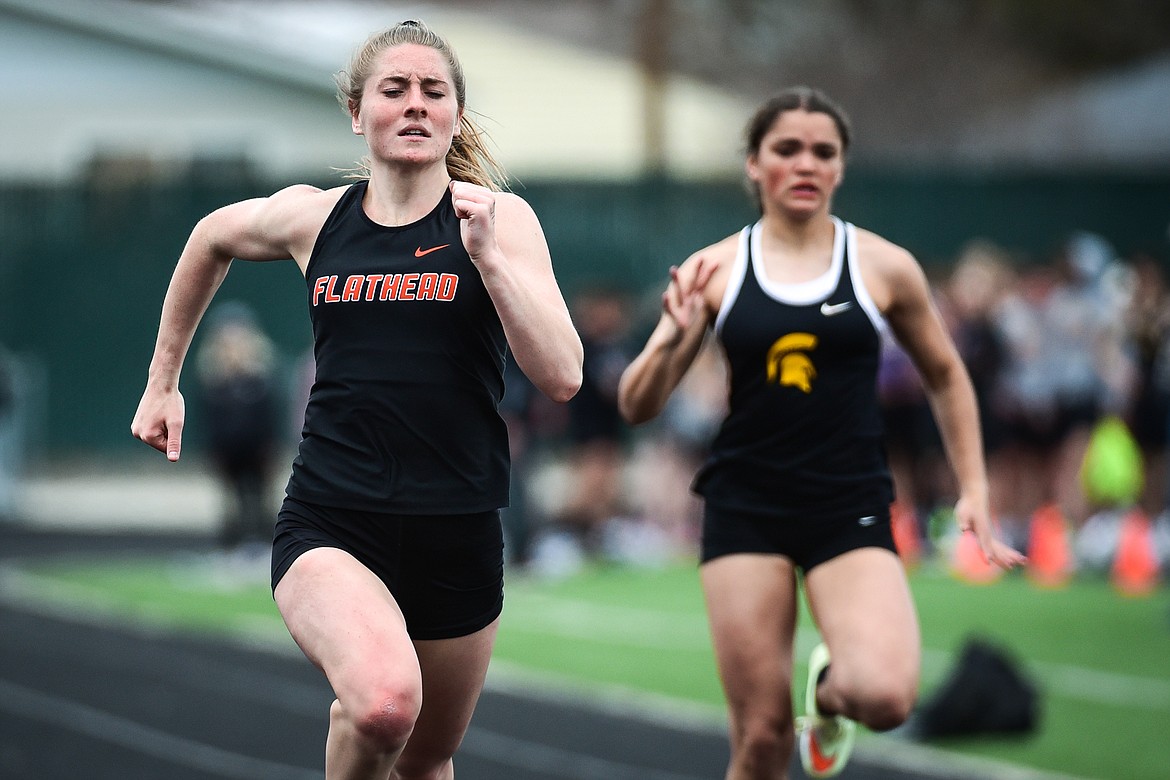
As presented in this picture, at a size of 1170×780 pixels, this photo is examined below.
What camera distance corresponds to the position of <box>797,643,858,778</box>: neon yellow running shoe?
19.2ft

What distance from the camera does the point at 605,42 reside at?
1799 inches

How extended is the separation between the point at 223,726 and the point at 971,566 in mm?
6879

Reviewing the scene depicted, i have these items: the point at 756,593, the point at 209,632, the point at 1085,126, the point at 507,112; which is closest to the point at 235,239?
the point at 756,593

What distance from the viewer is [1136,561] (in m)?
12.9

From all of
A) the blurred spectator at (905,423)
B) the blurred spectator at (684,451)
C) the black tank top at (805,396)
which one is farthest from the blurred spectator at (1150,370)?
the black tank top at (805,396)

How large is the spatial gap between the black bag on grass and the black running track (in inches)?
28.1

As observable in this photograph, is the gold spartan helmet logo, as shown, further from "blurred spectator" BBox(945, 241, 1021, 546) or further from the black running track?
"blurred spectator" BBox(945, 241, 1021, 546)

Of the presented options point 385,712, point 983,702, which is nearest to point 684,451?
point 983,702

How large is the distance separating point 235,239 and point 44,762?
13.8 ft

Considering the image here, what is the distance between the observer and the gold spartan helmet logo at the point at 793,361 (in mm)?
5656

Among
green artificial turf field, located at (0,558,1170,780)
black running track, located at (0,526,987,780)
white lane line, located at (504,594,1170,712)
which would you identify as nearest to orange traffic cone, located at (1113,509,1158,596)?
green artificial turf field, located at (0,558,1170,780)

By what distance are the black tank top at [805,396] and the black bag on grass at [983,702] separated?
9.18ft

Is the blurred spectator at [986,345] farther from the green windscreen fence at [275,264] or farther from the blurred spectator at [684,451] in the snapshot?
the green windscreen fence at [275,264]

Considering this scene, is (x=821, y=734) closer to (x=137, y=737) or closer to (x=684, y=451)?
(x=137, y=737)
